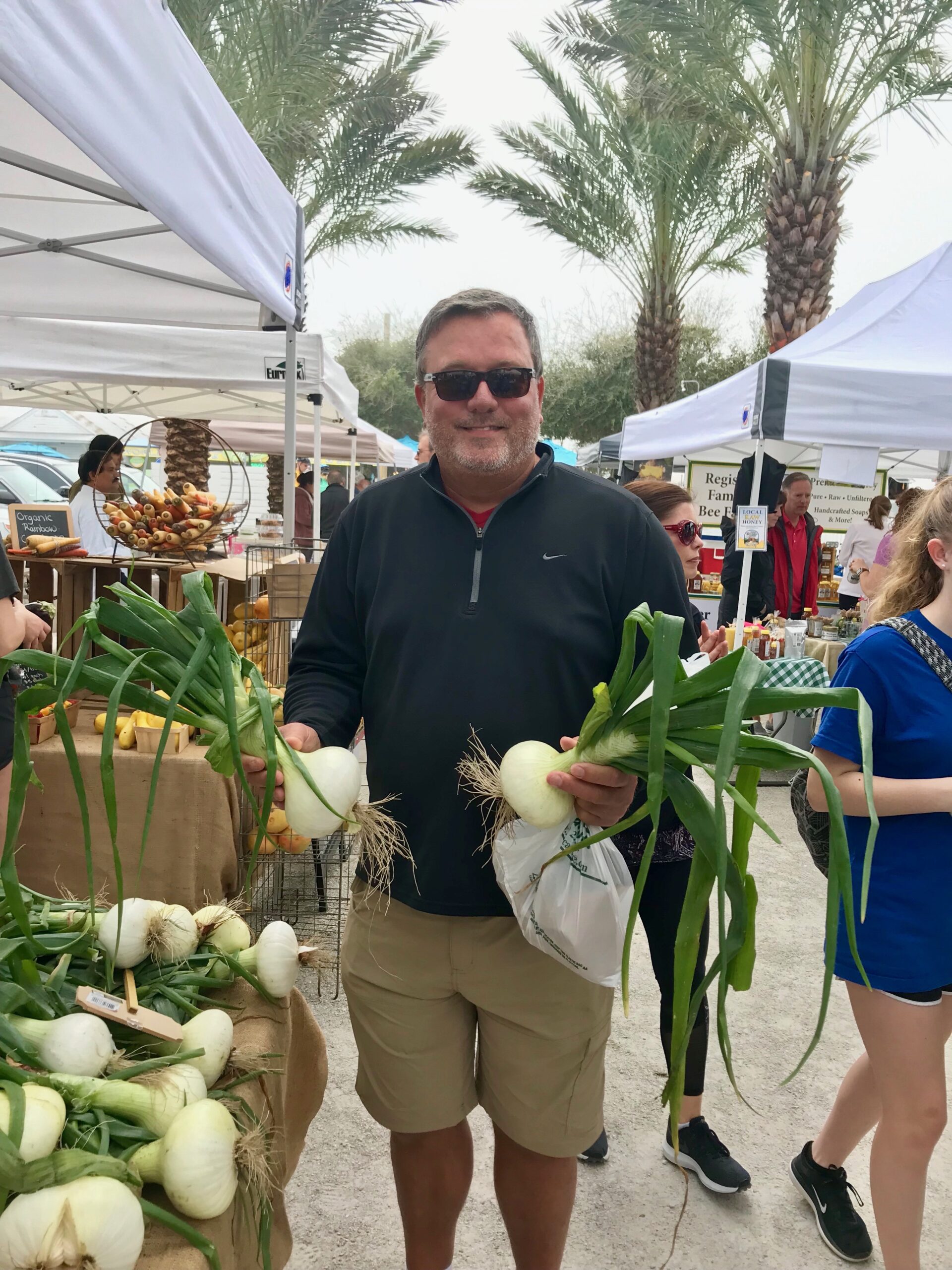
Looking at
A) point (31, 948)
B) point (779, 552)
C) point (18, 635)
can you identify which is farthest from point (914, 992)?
point (779, 552)

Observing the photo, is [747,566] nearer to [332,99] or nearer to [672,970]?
[672,970]

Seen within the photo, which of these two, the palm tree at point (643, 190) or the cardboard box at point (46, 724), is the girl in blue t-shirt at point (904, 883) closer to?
the cardboard box at point (46, 724)

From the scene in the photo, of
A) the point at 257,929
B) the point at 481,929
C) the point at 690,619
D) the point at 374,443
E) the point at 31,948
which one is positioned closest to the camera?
the point at 31,948

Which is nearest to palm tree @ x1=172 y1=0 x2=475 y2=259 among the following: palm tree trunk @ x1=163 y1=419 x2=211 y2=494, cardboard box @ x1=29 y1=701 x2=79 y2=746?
palm tree trunk @ x1=163 y1=419 x2=211 y2=494

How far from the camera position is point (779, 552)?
7.91m

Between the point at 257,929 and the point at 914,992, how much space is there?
7.93 ft

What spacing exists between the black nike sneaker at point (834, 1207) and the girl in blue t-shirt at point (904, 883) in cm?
39

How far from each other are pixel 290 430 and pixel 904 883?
3.68 meters

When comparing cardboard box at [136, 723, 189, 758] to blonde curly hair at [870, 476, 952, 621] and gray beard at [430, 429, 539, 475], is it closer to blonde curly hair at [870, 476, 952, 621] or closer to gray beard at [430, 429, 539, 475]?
gray beard at [430, 429, 539, 475]

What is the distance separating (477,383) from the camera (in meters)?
1.77

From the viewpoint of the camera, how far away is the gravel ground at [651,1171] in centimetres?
228

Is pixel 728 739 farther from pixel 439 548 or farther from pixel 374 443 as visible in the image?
pixel 374 443

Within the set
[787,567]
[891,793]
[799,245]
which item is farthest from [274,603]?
[799,245]

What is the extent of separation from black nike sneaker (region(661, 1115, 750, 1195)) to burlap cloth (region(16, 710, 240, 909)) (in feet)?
5.47
